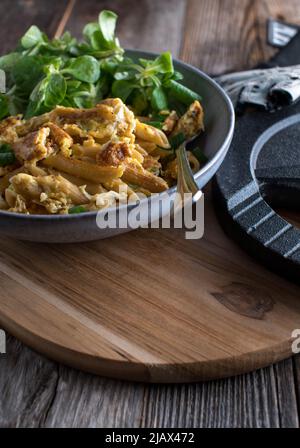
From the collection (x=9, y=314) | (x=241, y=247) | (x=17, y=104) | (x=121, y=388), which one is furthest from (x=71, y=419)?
(x=17, y=104)

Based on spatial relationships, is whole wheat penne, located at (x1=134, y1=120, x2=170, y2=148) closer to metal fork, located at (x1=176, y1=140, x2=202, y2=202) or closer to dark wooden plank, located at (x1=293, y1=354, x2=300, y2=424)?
metal fork, located at (x1=176, y1=140, x2=202, y2=202)

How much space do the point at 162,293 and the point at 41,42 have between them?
42.1 inches

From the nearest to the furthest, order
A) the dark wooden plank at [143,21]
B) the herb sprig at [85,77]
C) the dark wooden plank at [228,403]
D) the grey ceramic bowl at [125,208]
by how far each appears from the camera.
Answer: the dark wooden plank at [228,403], the grey ceramic bowl at [125,208], the herb sprig at [85,77], the dark wooden plank at [143,21]

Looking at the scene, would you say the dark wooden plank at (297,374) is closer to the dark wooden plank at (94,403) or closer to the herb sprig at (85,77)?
the dark wooden plank at (94,403)

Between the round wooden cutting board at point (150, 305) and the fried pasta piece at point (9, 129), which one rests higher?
the fried pasta piece at point (9, 129)

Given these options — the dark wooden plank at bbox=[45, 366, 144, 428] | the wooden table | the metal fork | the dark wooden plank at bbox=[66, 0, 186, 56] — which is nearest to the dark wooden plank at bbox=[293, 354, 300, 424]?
the wooden table

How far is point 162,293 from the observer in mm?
1737

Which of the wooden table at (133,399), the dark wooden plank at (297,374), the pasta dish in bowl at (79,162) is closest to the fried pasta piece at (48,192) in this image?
the pasta dish in bowl at (79,162)

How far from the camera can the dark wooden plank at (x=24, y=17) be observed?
3.38 meters

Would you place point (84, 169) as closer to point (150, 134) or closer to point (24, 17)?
point (150, 134)

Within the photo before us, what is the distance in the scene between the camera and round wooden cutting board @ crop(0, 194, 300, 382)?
5.12 ft

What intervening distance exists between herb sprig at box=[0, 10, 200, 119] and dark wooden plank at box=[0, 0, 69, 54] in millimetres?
1144

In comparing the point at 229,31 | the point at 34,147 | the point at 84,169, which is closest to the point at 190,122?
the point at 84,169

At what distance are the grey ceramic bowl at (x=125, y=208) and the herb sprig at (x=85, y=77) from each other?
8 cm
